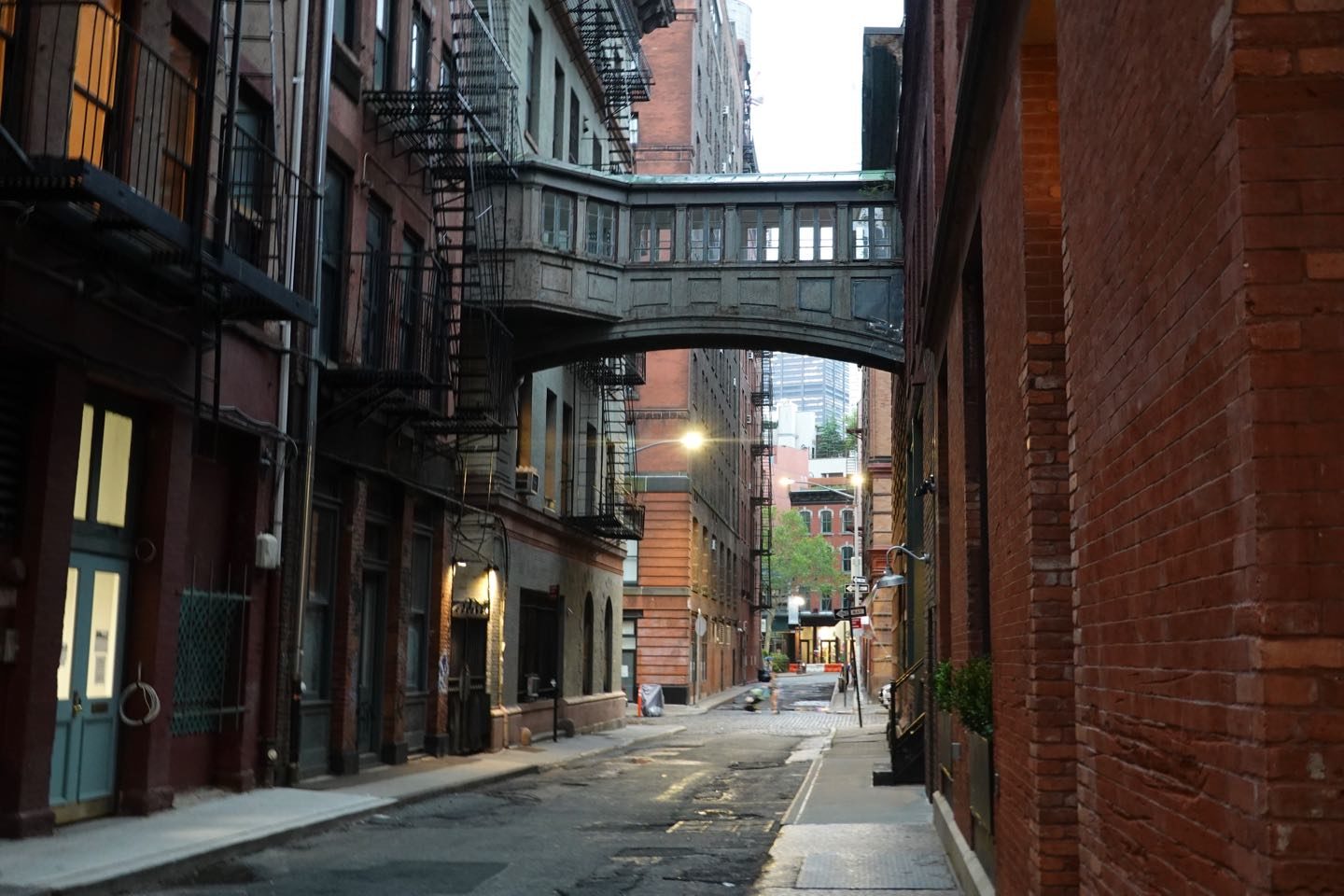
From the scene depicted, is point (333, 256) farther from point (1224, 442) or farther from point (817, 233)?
point (1224, 442)

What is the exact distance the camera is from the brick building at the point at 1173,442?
285cm

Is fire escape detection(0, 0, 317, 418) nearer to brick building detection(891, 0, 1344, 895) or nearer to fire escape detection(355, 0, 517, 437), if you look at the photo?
fire escape detection(355, 0, 517, 437)

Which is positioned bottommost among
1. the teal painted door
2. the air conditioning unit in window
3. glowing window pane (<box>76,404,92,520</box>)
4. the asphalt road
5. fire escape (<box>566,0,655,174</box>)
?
the asphalt road

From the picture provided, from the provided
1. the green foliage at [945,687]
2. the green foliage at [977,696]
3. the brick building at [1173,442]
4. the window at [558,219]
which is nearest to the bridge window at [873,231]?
the window at [558,219]

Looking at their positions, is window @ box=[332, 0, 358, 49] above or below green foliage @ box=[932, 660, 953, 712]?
above

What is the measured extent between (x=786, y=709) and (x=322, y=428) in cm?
3266

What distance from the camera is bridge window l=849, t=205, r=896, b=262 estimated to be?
87.5ft

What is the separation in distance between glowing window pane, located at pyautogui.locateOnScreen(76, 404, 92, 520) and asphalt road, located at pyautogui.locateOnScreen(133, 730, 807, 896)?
144 inches

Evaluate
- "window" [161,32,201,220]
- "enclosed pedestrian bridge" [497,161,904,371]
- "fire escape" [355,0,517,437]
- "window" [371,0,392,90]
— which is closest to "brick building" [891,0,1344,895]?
"window" [161,32,201,220]

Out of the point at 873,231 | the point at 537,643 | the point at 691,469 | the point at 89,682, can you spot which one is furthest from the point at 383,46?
the point at 691,469

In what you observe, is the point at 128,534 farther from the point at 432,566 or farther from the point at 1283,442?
the point at 1283,442

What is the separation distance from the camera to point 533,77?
29.3 metres

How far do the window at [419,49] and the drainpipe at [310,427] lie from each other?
14.5ft

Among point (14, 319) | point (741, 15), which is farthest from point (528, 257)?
point (741, 15)
